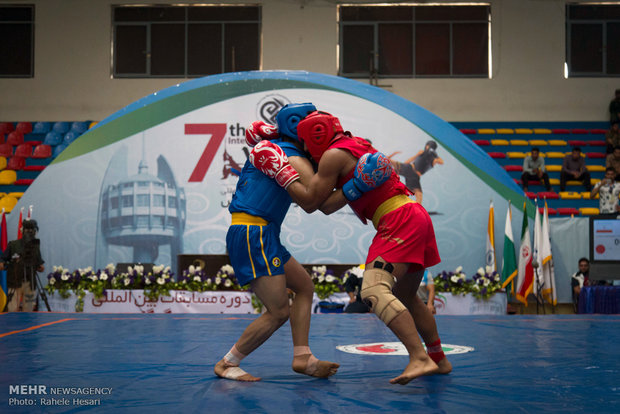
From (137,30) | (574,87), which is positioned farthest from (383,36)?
(137,30)

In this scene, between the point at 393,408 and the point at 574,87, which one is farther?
the point at 574,87

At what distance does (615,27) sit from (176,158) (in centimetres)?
1031

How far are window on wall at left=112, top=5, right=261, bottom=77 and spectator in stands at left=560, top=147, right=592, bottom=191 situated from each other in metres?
6.81

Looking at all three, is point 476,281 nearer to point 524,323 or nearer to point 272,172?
point 524,323

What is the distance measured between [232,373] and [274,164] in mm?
975

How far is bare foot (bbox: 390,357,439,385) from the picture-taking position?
110 inches

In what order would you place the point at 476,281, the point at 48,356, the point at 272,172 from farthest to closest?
the point at 476,281 → the point at 48,356 → the point at 272,172

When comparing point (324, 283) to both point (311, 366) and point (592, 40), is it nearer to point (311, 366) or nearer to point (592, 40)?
point (311, 366)

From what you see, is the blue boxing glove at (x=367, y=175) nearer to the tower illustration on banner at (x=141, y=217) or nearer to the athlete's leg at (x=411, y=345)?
the athlete's leg at (x=411, y=345)

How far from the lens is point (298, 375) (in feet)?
10.6

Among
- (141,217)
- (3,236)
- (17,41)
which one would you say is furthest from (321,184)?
(17,41)

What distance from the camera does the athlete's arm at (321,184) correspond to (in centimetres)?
301

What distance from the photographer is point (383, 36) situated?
1479 cm

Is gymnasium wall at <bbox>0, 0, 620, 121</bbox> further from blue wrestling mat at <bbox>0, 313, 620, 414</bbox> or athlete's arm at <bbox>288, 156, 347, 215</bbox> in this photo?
athlete's arm at <bbox>288, 156, 347, 215</bbox>
